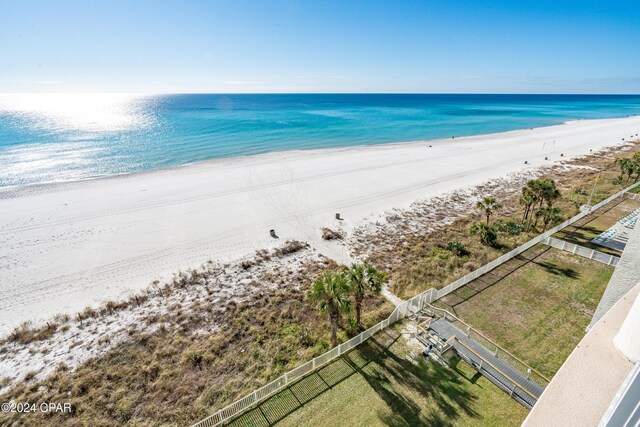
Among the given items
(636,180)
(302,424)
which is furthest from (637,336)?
(636,180)

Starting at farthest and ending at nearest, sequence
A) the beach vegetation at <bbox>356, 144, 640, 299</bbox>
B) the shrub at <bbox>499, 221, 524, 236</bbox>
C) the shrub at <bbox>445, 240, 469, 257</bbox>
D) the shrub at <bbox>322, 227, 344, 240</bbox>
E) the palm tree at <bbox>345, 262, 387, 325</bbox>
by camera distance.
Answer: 1. the shrub at <bbox>322, 227, 344, 240</bbox>
2. the shrub at <bbox>499, 221, 524, 236</bbox>
3. the shrub at <bbox>445, 240, 469, 257</bbox>
4. the beach vegetation at <bbox>356, 144, 640, 299</bbox>
5. the palm tree at <bbox>345, 262, 387, 325</bbox>

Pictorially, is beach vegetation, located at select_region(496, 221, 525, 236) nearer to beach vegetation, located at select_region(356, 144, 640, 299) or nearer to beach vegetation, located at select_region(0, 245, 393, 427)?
beach vegetation, located at select_region(356, 144, 640, 299)

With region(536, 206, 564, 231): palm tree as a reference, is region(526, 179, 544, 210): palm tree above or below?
above

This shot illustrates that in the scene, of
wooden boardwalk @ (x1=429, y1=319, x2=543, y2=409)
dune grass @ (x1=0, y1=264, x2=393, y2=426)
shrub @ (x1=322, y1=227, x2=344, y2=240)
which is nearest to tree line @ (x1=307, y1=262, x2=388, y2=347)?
dune grass @ (x1=0, y1=264, x2=393, y2=426)

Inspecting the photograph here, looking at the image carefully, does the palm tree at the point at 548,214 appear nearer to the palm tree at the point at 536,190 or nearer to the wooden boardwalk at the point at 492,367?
the palm tree at the point at 536,190

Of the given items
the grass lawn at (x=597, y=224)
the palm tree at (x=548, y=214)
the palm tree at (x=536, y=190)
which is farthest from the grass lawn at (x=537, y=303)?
the palm tree at (x=536, y=190)

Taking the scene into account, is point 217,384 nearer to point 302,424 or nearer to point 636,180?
point 302,424
